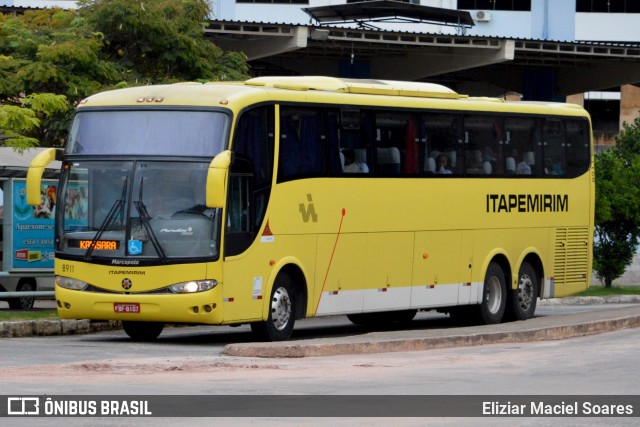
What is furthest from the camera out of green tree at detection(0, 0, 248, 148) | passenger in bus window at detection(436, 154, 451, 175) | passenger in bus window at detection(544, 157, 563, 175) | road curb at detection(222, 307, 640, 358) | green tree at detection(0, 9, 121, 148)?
green tree at detection(0, 0, 248, 148)

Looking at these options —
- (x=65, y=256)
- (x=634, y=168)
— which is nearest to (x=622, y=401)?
(x=65, y=256)

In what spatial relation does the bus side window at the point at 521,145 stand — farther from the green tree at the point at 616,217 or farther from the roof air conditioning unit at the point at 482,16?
the roof air conditioning unit at the point at 482,16

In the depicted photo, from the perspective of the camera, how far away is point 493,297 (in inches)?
982

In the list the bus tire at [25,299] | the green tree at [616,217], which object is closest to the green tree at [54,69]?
the bus tire at [25,299]

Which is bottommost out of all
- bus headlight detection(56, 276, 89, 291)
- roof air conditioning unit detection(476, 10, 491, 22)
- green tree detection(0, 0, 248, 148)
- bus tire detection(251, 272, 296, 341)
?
bus tire detection(251, 272, 296, 341)

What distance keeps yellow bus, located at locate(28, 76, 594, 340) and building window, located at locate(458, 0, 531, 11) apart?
37.4 metres

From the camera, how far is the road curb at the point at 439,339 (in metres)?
17.2

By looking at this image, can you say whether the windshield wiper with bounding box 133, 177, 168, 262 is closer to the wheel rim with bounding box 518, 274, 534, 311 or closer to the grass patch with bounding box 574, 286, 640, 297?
the wheel rim with bounding box 518, 274, 534, 311

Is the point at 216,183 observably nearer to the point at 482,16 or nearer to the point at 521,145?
the point at 521,145

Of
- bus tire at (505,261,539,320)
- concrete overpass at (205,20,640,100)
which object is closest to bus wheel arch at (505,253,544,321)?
bus tire at (505,261,539,320)

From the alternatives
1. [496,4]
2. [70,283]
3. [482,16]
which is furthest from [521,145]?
[496,4]

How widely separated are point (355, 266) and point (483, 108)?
4222mm

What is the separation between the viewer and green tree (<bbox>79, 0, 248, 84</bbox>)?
3109 cm

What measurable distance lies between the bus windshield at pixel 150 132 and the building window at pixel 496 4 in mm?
44064
